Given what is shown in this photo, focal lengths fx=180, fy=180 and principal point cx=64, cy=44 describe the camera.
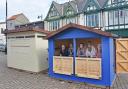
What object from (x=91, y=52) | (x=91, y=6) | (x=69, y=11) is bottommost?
(x=91, y=52)

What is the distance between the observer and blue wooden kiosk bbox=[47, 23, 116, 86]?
332 inches

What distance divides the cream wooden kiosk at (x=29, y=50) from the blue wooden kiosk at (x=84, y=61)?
5.66 feet

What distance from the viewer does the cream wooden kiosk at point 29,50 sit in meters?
11.9

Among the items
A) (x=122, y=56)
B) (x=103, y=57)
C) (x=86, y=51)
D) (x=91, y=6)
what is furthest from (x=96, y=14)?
(x=103, y=57)

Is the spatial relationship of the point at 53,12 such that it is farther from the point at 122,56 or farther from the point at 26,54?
the point at 122,56

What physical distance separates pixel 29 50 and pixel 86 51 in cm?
428

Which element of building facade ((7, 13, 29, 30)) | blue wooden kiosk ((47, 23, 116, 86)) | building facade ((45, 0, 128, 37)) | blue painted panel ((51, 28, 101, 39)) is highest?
building facade ((7, 13, 29, 30))

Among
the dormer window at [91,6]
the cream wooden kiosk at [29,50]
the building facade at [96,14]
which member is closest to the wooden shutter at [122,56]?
the cream wooden kiosk at [29,50]

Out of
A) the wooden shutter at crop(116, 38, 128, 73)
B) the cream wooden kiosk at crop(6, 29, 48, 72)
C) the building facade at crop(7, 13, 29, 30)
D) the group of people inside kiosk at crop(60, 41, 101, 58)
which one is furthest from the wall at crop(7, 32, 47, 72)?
the building facade at crop(7, 13, 29, 30)

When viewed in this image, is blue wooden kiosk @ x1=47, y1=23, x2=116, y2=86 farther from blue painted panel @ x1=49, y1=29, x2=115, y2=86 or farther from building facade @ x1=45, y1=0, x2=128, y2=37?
building facade @ x1=45, y1=0, x2=128, y2=37

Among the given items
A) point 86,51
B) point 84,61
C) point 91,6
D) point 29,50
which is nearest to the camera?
point 84,61

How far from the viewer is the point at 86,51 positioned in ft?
32.6

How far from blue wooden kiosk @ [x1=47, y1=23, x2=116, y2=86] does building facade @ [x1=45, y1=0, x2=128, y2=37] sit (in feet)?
47.1

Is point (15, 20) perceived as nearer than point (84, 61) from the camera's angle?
No
